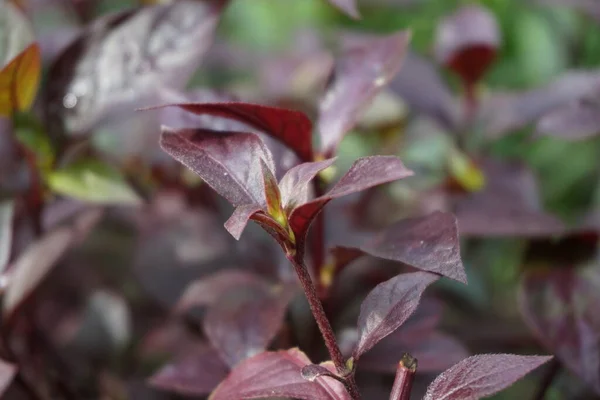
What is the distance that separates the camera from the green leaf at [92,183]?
68cm

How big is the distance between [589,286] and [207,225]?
43 cm

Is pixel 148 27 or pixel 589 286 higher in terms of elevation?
pixel 148 27

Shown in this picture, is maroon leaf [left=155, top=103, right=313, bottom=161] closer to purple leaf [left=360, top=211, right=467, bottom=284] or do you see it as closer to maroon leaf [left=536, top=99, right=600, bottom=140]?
purple leaf [left=360, top=211, right=467, bottom=284]

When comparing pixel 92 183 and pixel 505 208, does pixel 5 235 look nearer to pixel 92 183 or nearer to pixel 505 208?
pixel 92 183

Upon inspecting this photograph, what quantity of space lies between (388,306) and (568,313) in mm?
272

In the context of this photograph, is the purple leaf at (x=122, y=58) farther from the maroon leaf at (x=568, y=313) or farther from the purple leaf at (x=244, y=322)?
the maroon leaf at (x=568, y=313)

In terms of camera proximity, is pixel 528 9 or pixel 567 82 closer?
pixel 567 82

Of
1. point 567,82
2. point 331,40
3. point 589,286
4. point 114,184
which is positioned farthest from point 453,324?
point 331,40

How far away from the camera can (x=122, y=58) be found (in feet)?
2.23

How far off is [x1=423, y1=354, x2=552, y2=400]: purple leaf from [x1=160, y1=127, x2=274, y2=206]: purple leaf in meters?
0.16

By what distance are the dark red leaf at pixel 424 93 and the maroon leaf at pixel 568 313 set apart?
0.80 ft

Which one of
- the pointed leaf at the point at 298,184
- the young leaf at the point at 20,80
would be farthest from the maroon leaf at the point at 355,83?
the young leaf at the point at 20,80

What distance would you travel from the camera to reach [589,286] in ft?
2.26

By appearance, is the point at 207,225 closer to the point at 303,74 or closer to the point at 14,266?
the point at 14,266
